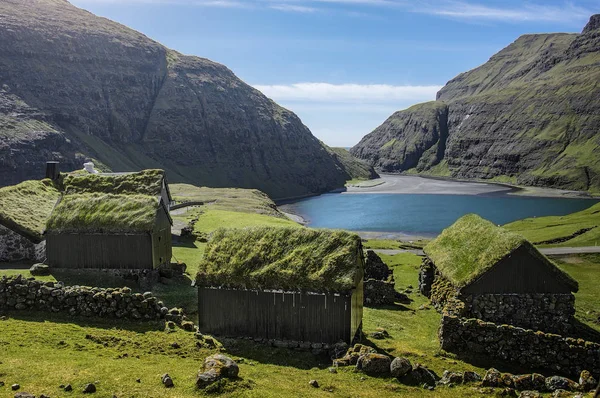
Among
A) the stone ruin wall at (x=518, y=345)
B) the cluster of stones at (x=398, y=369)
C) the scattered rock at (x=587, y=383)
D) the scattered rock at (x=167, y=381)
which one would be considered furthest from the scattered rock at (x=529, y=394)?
the scattered rock at (x=167, y=381)

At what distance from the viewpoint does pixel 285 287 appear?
2561 cm

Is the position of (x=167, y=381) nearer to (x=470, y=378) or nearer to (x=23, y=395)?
(x=23, y=395)

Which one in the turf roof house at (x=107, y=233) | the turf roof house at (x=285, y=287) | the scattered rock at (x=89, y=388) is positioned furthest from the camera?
the turf roof house at (x=107, y=233)

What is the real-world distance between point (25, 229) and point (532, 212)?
510ft

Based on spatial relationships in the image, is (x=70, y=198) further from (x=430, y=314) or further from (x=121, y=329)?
(x=430, y=314)

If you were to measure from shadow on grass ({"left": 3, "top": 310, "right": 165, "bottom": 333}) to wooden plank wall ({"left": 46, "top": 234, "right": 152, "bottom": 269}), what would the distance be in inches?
514

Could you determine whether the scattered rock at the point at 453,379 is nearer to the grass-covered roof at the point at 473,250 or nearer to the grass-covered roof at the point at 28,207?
the grass-covered roof at the point at 473,250

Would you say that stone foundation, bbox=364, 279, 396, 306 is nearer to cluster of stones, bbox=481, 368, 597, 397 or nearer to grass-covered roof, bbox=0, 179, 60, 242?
cluster of stones, bbox=481, 368, 597, 397

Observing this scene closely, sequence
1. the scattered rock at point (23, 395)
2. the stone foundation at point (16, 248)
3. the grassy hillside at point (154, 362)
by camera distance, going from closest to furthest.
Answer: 1. the scattered rock at point (23, 395)
2. the grassy hillside at point (154, 362)
3. the stone foundation at point (16, 248)

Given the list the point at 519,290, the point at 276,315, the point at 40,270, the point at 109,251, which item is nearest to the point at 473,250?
the point at 519,290

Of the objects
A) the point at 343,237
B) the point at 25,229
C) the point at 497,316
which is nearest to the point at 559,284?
the point at 497,316

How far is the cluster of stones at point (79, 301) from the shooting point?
24.0m

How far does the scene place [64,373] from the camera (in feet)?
54.3

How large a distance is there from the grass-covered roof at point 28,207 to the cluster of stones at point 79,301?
18.2 meters
